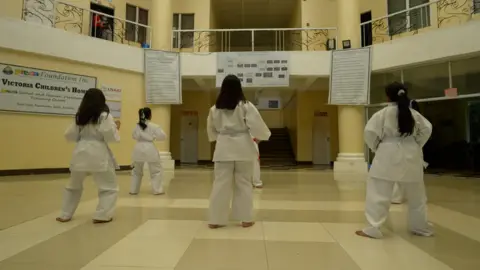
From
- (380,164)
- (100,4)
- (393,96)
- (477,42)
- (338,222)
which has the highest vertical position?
(100,4)

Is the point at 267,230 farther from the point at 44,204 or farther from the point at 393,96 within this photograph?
the point at 44,204

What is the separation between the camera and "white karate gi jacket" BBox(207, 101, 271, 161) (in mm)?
3117

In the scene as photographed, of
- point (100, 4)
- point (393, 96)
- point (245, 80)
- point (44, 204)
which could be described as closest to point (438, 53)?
point (245, 80)

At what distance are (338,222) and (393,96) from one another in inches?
57.3

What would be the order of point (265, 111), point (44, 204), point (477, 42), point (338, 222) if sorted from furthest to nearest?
point (265, 111)
point (477, 42)
point (44, 204)
point (338, 222)

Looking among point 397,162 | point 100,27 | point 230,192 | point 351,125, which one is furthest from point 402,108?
point 100,27

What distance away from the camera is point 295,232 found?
2.95 m

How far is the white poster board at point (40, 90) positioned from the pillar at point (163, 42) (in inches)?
89.2

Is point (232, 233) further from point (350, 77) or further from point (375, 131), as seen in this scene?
point (350, 77)

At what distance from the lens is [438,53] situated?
840cm

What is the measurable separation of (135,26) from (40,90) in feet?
17.6

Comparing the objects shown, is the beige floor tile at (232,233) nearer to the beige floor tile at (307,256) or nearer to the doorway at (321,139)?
the beige floor tile at (307,256)

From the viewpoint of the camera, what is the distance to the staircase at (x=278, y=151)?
14.7 meters

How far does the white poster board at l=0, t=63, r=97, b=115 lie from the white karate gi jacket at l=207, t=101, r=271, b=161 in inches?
299
